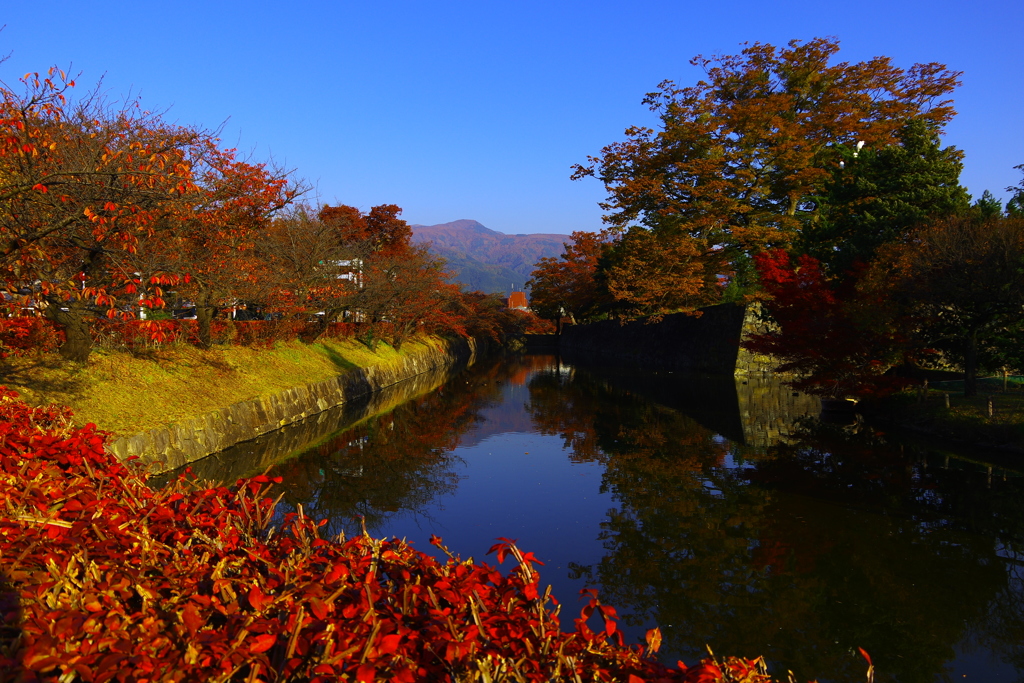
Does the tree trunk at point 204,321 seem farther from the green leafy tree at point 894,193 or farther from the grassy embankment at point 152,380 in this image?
the green leafy tree at point 894,193

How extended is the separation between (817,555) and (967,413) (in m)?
10.2

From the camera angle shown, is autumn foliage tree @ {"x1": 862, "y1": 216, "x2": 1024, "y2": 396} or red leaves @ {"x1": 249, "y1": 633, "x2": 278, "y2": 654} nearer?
red leaves @ {"x1": 249, "y1": 633, "x2": 278, "y2": 654}

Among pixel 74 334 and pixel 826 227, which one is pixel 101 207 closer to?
pixel 74 334

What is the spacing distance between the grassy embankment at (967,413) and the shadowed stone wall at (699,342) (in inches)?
506

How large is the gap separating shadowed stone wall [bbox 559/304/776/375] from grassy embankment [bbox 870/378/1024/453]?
12.8 m

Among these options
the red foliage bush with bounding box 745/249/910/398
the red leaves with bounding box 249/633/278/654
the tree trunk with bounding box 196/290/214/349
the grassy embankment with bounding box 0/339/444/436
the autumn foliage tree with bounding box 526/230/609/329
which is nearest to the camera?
the red leaves with bounding box 249/633/278/654

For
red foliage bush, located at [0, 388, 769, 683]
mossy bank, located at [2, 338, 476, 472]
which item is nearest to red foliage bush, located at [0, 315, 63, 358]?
mossy bank, located at [2, 338, 476, 472]

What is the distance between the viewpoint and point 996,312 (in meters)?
15.5

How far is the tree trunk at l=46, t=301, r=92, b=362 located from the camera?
43.2 ft

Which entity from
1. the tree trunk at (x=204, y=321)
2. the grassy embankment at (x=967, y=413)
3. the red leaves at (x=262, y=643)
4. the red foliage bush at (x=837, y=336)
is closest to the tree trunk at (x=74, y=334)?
the tree trunk at (x=204, y=321)

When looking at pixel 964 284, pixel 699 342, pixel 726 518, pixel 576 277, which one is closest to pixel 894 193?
pixel 964 284

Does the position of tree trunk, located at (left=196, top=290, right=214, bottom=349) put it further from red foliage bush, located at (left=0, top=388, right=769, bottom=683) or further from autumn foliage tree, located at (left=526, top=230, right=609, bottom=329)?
autumn foliage tree, located at (left=526, top=230, right=609, bottom=329)

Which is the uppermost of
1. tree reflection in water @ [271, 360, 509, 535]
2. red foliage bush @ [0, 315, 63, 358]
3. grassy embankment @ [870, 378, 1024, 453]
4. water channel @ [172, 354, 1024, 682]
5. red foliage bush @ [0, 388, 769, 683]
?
red foliage bush @ [0, 315, 63, 358]

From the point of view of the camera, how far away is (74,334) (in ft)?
44.0
